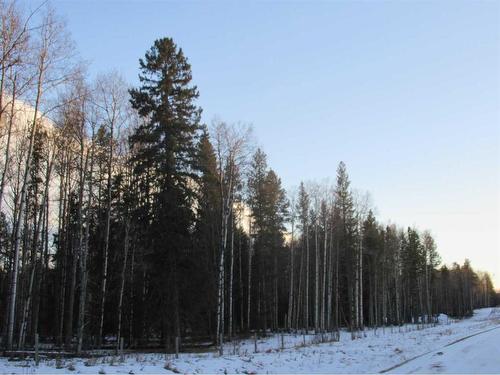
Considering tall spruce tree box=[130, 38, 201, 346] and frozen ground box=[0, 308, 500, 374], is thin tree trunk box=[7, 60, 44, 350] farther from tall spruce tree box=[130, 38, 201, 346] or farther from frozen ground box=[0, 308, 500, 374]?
tall spruce tree box=[130, 38, 201, 346]

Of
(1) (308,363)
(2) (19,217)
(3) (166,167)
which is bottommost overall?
(1) (308,363)

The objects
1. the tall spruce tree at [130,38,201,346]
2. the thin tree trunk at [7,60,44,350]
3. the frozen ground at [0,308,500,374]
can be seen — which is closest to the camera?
the frozen ground at [0,308,500,374]

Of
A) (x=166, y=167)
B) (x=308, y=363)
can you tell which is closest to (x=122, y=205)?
(x=166, y=167)

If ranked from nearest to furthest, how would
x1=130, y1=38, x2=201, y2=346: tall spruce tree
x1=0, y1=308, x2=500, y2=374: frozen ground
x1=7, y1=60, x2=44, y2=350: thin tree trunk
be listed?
x1=0, y1=308, x2=500, y2=374: frozen ground → x1=7, y1=60, x2=44, y2=350: thin tree trunk → x1=130, y1=38, x2=201, y2=346: tall spruce tree

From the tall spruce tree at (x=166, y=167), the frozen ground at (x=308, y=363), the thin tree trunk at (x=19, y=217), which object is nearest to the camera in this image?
the frozen ground at (x=308, y=363)

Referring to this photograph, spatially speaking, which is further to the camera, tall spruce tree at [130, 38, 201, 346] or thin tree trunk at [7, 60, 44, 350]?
tall spruce tree at [130, 38, 201, 346]

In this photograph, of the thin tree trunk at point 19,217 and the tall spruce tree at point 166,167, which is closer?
the thin tree trunk at point 19,217

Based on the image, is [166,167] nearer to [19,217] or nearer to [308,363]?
[19,217]

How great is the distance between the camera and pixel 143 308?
952 inches

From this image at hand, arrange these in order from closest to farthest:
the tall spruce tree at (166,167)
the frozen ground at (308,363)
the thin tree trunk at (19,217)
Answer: the frozen ground at (308,363), the thin tree trunk at (19,217), the tall spruce tree at (166,167)

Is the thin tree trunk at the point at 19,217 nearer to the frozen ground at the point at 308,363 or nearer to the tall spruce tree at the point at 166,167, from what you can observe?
the frozen ground at the point at 308,363

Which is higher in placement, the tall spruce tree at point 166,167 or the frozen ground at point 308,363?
the tall spruce tree at point 166,167

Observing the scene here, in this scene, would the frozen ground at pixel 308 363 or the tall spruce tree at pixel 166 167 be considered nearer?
the frozen ground at pixel 308 363

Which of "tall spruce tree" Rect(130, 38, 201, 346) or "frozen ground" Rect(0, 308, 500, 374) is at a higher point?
"tall spruce tree" Rect(130, 38, 201, 346)
